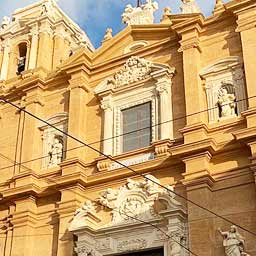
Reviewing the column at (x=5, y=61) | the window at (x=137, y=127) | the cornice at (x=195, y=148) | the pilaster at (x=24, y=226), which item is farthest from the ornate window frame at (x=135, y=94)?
the column at (x=5, y=61)

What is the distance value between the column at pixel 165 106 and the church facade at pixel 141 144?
0.11 feet

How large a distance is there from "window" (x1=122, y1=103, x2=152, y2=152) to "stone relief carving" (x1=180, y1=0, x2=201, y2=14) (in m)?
3.37

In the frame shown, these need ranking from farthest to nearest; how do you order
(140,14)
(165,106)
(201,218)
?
(140,14) → (165,106) → (201,218)

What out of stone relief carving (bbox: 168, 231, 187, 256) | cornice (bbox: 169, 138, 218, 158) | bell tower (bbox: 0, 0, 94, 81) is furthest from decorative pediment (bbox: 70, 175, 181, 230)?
bell tower (bbox: 0, 0, 94, 81)

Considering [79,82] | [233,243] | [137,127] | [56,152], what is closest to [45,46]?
[79,82]

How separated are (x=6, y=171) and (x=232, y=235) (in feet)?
28.3

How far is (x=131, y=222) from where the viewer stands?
16328mm

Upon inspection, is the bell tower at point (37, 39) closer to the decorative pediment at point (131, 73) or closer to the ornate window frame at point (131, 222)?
the decorative pediment at point (131, 73)

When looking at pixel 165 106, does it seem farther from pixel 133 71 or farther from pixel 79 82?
pixel 79 82

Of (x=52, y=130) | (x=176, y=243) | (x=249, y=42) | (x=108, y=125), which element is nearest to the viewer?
(x=176, y=243)

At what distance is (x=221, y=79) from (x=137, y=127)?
2.91 m

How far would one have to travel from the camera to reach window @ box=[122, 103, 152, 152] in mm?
17994

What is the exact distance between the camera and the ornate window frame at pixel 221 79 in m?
16.9

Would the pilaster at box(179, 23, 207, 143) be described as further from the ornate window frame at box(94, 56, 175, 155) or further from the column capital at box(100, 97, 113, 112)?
the column capital at box(100, 97, 113, 112)
